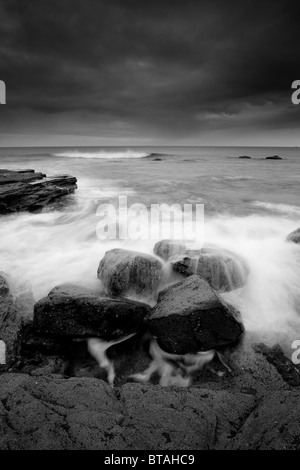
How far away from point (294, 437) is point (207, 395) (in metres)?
0.83

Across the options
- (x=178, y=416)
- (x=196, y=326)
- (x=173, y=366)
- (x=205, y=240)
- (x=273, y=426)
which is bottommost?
(x=173, y=366)

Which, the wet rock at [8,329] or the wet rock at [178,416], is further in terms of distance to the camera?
the wet rock at [8,329]

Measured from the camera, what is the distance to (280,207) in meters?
11.6

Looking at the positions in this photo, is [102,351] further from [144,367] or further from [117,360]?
[144,367]

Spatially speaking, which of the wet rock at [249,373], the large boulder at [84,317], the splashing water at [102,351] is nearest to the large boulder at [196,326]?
the wet rock at [249,373]

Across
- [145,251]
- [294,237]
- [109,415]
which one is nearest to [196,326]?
[109,415]

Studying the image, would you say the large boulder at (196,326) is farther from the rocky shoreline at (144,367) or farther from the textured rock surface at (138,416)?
the textured rock surface at (138,416)

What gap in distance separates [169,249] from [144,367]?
2.77 m

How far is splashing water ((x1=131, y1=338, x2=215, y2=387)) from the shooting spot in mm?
3316

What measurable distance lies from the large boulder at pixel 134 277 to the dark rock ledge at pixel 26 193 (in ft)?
23.7

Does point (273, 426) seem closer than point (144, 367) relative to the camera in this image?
Yes

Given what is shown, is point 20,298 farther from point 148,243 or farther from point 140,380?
point 148,243

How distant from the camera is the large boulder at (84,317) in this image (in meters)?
3.66

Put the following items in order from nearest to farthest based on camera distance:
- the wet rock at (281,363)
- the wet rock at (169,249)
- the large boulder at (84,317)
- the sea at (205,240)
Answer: the wet rock at (281,363) → the large boulder at (84,317) → the sea at (205,240) → the wet rock at (169,249)
